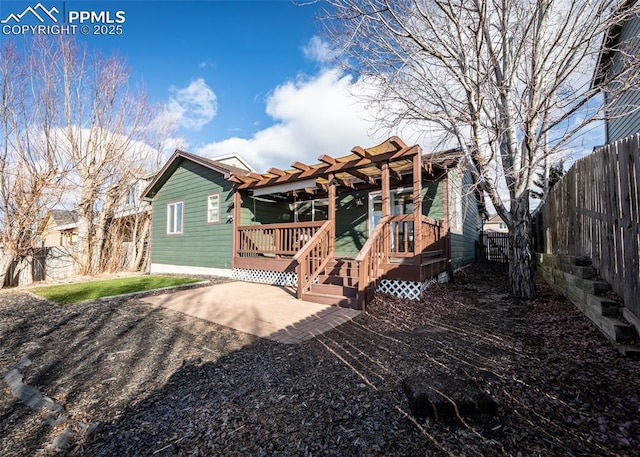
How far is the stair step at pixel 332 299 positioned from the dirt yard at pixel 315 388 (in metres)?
0.86

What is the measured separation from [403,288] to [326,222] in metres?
2.31

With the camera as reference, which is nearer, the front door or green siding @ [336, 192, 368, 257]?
the front door

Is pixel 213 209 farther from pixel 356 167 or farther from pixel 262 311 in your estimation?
pixel 262 311

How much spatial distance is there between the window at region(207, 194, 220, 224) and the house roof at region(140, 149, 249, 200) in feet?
3.54

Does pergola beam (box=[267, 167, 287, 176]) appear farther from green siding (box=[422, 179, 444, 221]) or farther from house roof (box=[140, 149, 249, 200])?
green siding (box=[422, 179, 444, 221])

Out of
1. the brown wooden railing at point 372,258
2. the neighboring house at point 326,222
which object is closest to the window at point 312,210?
the neighboring house at point 326,222

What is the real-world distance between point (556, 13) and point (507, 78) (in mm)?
1198

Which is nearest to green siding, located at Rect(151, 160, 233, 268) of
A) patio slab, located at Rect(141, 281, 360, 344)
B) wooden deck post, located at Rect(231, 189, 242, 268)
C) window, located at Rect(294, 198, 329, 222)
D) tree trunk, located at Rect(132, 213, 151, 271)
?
wooden deck post, located at Rect(231, 189, 242, 268)

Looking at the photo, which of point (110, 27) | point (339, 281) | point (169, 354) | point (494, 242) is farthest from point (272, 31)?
point (494, 242)

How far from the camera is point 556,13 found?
16.6ft

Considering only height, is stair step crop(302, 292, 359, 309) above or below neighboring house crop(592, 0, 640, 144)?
below

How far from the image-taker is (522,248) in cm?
571

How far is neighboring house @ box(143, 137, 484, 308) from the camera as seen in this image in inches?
241

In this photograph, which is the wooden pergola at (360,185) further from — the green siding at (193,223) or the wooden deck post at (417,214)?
the green siding at (193,223)
